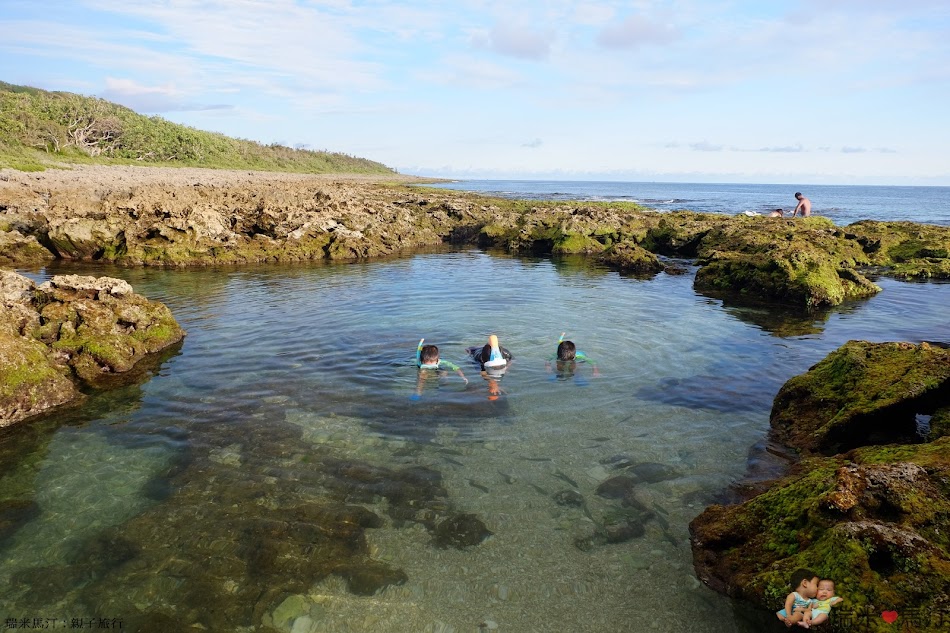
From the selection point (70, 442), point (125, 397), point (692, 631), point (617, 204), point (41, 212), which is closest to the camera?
point (692, 631)

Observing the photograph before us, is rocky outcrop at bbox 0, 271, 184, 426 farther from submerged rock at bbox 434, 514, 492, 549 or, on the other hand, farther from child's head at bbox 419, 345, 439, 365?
submerged rock at bbox 434, 514, 492, 549

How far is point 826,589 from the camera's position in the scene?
4926 mm

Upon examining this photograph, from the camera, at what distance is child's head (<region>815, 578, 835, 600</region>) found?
4.92 meters

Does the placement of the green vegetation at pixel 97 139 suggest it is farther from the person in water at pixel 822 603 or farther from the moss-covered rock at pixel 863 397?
the person in water at pixel 822 603

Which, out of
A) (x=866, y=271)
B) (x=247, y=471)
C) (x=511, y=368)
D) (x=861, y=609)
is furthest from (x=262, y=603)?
(x=866, y=271)

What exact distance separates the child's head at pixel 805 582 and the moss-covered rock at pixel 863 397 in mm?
4200

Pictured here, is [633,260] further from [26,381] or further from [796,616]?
[26,381]

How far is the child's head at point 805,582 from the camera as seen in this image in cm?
503

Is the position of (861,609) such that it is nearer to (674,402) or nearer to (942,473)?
(942,473)

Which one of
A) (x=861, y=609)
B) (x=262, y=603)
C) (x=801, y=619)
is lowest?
(x=262, y=603)

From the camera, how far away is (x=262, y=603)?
6.06 meters

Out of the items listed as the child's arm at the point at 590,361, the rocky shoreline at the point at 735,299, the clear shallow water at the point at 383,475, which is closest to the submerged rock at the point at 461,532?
the rocky shoreline at the point at 735,299

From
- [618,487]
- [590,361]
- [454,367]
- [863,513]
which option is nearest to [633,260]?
[590,361]

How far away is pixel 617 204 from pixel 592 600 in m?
58.5
